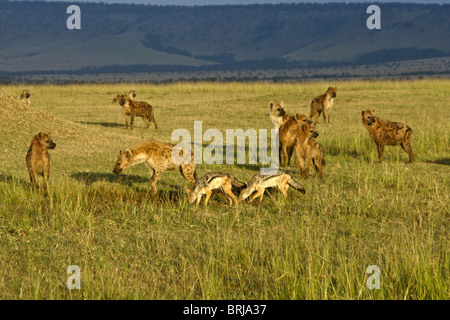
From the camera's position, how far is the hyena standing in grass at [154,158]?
324 inches

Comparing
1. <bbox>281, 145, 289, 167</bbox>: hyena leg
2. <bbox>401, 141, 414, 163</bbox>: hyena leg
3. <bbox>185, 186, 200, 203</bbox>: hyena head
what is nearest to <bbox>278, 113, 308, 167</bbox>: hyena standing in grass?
<bbox>281, 145, 289, 167</bbox>: hyena leg

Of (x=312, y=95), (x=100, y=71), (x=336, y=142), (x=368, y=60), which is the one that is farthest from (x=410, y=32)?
(x=336, y=142)

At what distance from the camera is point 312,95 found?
2534 cm

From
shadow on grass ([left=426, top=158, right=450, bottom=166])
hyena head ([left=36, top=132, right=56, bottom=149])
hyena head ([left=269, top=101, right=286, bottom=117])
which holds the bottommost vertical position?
shadow on grass ([left=426, top=158, right=450, bottom=166])

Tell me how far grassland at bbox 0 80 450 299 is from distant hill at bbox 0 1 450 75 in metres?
120

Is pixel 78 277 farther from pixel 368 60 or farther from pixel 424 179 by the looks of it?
pixel 368 60

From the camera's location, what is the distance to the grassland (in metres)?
4.95

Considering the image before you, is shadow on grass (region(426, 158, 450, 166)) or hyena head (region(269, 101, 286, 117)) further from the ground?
hyena head (region(269, 101, 286, 117))

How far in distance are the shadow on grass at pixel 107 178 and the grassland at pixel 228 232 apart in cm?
2

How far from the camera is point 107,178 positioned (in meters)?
9.19

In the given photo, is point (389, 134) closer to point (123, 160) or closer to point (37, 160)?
point (123, 160)
